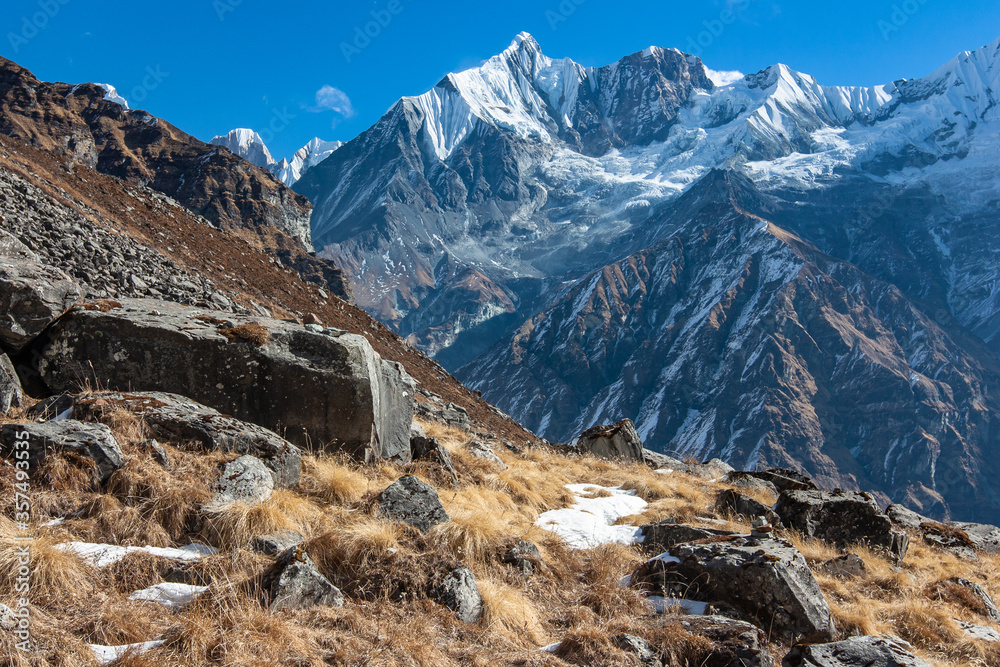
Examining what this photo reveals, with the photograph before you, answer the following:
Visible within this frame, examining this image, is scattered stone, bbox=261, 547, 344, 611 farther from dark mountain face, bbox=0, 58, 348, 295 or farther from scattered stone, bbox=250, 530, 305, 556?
dark mountain face, bbox=0, 58, 348, 295

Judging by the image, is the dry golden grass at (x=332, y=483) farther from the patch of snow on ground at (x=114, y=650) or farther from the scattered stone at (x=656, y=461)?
the scattered stone at (x=656, y=461)

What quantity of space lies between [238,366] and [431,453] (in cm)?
338

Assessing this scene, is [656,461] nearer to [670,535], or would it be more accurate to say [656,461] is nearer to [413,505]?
[670,535]

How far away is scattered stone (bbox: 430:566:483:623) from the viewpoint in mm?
5551

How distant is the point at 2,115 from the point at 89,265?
104731mm

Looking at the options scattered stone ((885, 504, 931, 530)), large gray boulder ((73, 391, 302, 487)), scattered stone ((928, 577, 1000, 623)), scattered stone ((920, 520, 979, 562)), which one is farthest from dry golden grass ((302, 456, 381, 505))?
scattered stone ((920, 520, 979, 562))

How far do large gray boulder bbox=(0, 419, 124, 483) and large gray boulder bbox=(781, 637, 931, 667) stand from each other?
6984 millimetres

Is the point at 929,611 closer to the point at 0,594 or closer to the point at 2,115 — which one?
the point at 0,594

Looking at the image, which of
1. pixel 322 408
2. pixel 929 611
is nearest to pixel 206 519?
pixel 322 408

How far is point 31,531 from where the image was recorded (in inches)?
207

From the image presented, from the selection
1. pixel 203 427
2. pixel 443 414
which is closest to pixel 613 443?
pixel 443 414

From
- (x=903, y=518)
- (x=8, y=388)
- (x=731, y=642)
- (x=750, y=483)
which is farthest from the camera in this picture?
(x=750, y=483)

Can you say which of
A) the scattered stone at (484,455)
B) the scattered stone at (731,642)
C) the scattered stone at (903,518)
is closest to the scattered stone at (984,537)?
the scattered stone at (903,518)

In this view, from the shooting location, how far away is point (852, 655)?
17.9 feet
